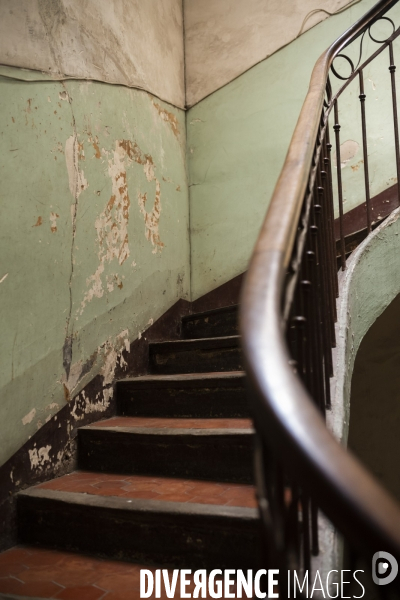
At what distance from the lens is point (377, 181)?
3.33 metres

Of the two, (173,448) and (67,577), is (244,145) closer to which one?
(173,448)

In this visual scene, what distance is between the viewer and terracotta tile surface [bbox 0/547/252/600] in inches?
52.5

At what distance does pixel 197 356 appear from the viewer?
2.64m

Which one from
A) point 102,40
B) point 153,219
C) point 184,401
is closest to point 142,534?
point 184,401

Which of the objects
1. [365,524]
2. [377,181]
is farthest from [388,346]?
[365,524]

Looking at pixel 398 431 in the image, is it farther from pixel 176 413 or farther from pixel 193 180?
pixel 193 180

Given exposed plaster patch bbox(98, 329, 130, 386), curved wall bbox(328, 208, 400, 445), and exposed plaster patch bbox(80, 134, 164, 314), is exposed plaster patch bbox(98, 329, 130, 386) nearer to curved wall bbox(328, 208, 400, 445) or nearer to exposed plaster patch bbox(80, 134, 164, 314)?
exposed plaster patch bbox(80, 134, 164, 314)

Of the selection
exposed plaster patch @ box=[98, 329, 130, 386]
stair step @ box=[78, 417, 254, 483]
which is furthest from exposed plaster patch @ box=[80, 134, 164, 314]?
stair step @ box=[78, 417, 254, 483]

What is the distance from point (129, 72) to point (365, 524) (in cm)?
320

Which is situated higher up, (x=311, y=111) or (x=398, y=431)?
(x=311, y=111)

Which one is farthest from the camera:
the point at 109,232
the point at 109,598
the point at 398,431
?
the point at 398,431

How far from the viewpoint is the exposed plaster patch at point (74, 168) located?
2.35 meters

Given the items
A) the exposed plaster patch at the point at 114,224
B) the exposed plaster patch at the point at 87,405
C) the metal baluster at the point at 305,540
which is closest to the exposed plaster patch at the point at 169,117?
the exposed plaster patch at the point at 114,224

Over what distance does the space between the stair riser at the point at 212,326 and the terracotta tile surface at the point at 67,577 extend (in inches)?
59.9
